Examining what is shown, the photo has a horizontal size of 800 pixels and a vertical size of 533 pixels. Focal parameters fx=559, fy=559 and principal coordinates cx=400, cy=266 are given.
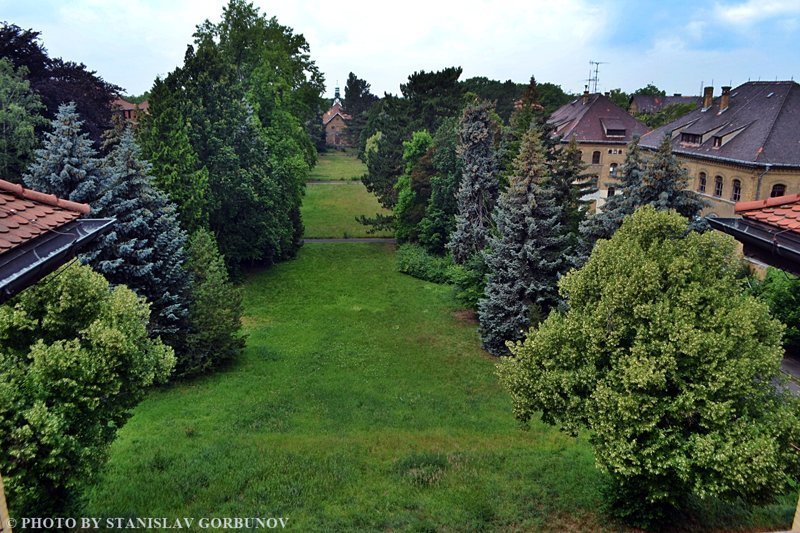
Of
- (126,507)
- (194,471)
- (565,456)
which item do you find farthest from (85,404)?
(565,456)

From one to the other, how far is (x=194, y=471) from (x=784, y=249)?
11968 millimetres

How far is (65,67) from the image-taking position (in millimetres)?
37656

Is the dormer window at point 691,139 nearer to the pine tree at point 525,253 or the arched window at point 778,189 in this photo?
the arched window at point 778,189

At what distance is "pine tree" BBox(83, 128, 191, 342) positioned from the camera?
63.6 feet

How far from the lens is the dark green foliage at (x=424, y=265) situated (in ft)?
124

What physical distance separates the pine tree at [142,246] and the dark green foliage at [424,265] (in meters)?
19.1

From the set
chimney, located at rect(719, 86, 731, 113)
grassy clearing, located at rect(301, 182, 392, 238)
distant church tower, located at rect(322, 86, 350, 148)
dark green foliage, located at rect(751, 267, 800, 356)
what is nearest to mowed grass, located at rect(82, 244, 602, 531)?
dark green foliage, located at rect(751, 267, 800, 356)

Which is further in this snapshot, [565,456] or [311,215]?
[311,215]

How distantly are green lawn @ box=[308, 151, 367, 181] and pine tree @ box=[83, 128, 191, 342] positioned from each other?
51.4 metres

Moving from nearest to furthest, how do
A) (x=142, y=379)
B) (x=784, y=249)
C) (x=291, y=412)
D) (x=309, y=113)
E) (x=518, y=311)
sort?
(x=784, y=249) → (x=142, y=379) → (x=291, y=412) → (x=518, y=311) → (x=309, y=113)

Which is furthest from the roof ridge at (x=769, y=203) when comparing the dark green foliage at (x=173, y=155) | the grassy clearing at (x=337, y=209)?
the grassy clearing at (x=337, y=209)

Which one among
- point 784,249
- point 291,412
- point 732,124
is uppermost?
point 732,124

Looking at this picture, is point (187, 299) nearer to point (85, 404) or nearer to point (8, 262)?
point (85, 404)

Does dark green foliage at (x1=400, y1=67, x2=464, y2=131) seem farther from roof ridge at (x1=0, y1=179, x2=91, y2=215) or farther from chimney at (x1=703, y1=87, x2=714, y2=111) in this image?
roof ridge at (x1=0, y1=179, x2=91, y2=215)
